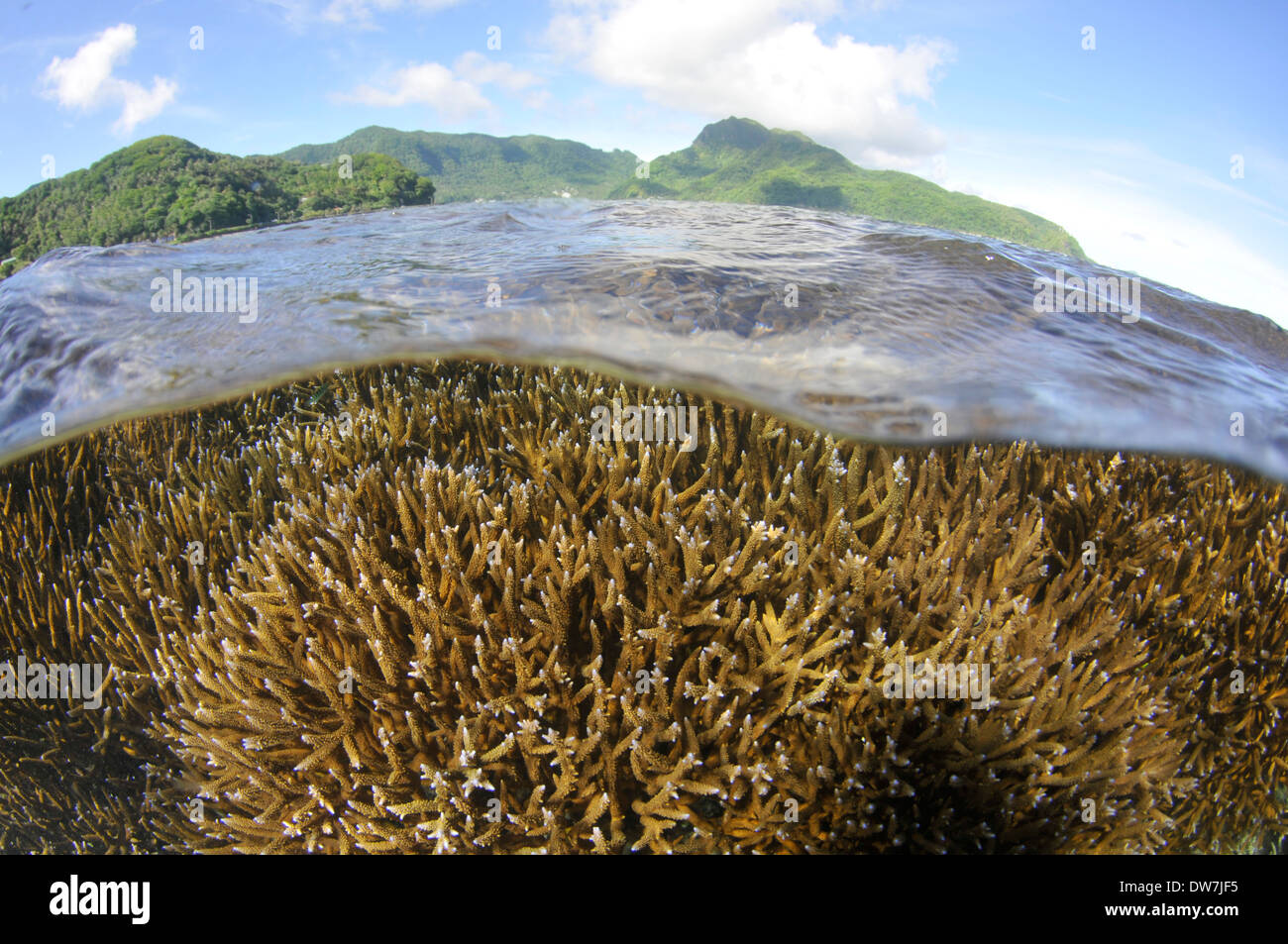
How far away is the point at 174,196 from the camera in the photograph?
2145cm

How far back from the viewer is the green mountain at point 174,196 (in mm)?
19469

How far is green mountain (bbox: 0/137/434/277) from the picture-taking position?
766 inches

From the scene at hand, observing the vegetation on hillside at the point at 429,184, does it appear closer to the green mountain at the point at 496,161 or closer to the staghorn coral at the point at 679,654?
the green mountain at the point at 496,161

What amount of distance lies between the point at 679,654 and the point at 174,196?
94.7 ft

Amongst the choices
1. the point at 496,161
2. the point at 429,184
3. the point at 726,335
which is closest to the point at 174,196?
the point at 429,184

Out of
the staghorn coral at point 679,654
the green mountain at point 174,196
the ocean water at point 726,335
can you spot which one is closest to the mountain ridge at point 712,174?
the green mountain at point 174,196

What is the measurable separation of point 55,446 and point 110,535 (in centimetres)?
159

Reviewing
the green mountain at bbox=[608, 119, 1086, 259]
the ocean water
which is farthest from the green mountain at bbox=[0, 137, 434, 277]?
the green mountain at bbox=[608, 119, 1086, 259]

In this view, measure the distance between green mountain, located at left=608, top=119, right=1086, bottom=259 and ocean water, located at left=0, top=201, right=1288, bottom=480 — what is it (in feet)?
114

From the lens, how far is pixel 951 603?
2.53 meters

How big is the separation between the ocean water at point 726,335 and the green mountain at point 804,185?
34.7 m

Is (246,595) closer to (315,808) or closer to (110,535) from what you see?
(315,808)

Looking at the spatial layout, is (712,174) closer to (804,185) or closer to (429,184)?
(804,185)

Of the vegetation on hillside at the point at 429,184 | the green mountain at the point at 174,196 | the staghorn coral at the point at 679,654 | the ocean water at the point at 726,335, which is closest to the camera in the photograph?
the staghorn coral at the point at 679,654
